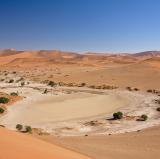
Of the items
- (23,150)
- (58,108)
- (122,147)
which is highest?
(23,150)

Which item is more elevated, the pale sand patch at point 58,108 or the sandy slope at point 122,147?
the sandy slope at point 122,147

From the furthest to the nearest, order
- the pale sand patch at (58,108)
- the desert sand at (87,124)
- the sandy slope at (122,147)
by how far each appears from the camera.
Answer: the pale sand patch at (58,108) → the sandy slope at (122,147) → the desert sand at (87,124)

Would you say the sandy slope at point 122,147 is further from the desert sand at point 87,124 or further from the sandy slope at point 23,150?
the sandy slope at point 23,150

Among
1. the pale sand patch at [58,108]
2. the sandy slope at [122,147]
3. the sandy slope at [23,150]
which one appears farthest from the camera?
the pale sand patch at [58,108]

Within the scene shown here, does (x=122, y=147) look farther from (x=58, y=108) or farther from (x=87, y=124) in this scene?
(x=58, y=108)

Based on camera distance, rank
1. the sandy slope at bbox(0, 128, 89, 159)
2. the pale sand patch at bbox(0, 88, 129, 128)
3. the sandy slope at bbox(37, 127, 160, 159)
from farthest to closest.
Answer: the pale sand patch at bbox(0, 88, 129, 128) → the sandy slope at bbox(37, 127, 160, 159) → the sandy slope at bbox(0, 128, 89, 159)

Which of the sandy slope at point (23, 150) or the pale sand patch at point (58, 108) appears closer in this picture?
the sandy slope at point (23, 150)

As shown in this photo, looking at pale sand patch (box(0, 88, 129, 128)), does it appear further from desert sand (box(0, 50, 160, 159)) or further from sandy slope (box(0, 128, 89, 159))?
sandy slope (box(0, 128, 89, 159))

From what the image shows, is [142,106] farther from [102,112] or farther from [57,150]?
[57,150]

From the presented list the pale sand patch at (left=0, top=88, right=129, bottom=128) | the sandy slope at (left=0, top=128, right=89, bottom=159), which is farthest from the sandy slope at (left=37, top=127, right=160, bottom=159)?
the pale sand patch at (left=0, top=88, right=129, bottom=128)

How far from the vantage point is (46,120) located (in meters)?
31.9

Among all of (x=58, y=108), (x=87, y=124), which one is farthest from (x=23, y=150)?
(x=58, y=108)

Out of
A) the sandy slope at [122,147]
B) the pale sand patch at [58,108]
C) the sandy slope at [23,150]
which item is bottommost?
the pale sand patch at [58,108]

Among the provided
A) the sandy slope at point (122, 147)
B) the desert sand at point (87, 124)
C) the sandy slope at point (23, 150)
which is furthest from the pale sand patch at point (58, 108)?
the sandy slope at point (23, 150)
